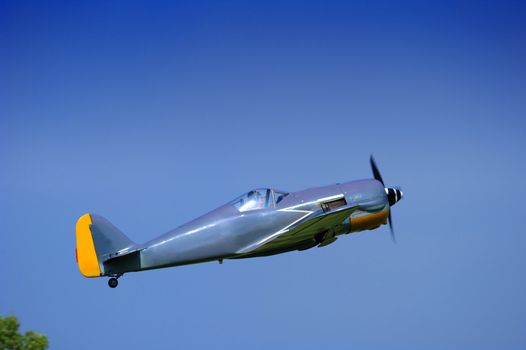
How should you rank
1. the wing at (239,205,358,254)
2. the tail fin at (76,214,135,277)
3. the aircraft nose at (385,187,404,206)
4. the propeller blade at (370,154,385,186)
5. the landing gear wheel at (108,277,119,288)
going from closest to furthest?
the landing gear wheel at (108,277,119,288)
the tail fin at (76,214,135,277)
the wing at (239,205,358,254)
the aircraft nose at (385,187,404,206)
the propeller blade at (370,154,385,186)

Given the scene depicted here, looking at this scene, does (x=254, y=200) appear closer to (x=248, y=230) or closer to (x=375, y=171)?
(x=248, y=230)

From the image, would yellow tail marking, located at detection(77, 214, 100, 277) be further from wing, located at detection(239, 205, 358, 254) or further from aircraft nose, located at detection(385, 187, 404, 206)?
aircraft nose, located at detection(385, 187, 404, 206)

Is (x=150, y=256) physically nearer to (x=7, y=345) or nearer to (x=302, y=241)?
(x=302, y=241)

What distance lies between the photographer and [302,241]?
1680cm

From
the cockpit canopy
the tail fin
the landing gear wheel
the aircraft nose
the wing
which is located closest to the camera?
the landing gear wheel

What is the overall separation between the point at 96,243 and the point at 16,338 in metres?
7.68

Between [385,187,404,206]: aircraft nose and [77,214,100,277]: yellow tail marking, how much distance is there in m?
8.26

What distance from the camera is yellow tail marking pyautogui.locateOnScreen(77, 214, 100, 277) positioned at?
50.0 feet

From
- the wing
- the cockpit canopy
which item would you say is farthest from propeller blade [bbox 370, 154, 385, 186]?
the cockpit canopy

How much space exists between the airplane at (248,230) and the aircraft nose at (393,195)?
0.73m

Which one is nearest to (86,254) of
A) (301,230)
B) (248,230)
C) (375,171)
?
(248,230)

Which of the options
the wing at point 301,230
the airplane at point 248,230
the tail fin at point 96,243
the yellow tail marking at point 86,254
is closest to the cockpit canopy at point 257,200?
the airplane at point 248,230

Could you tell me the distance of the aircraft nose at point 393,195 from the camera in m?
18.3

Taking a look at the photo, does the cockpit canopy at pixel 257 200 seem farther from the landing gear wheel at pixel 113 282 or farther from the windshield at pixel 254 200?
the landing gear wheel at pixel 113 282
